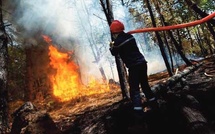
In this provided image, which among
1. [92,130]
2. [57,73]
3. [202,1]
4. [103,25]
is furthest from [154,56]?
[92,130]

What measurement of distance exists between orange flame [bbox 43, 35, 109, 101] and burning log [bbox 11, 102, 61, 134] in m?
9.52

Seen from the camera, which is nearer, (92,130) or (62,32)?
(92,130)

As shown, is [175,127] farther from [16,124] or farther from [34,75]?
[34,75]

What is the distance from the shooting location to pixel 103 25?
50.4 m

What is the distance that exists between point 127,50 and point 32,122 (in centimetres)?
324

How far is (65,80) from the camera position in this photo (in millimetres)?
18703

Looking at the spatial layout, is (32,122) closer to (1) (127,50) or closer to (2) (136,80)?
(2) (136,80)

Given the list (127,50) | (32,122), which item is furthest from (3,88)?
(127,50)

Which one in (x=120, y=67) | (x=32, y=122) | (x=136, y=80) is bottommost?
(x=32, y=122)

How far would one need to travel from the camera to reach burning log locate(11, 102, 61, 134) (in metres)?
5.87

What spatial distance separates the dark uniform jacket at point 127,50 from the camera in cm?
466

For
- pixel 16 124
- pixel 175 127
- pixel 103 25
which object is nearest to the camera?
pixel 175 127

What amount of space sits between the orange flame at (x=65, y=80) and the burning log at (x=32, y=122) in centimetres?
952

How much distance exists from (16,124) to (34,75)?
461 inches
